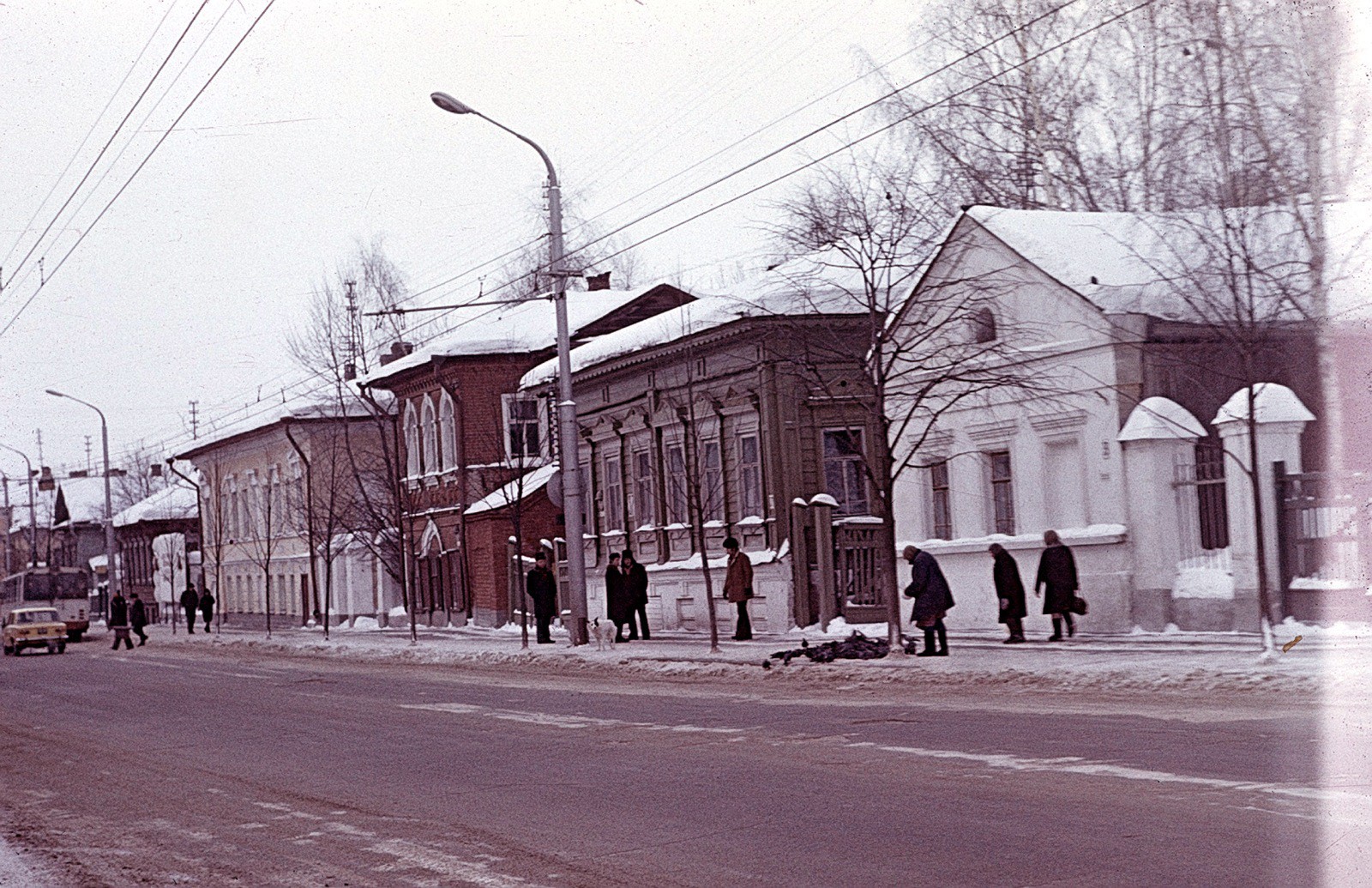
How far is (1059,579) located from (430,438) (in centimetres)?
3265

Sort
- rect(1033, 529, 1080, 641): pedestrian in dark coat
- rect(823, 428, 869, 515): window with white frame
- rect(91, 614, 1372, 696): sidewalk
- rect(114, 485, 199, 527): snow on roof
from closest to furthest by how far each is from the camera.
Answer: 1. rect(91, 614, 1372, 696): sidewalk
2. rect(1033, 529, 1080, 641): pedestrian in dark coat
3. rect(823, 428, 869, 515): window with white frame
4. rect(114, 485, 199, 527): snow on roof

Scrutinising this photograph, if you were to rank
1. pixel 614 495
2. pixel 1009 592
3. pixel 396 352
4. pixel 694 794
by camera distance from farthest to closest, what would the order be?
pixel 396 352 → pixel 614 495 → pixel 1009 592 → pixel 694 794

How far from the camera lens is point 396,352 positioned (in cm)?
6425

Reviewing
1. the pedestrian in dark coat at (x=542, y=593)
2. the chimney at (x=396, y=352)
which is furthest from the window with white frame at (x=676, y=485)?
the chimney at (x=396, y=352)

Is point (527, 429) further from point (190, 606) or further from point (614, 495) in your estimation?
point (190, 606)

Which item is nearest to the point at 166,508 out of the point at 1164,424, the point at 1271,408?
the point at 1164,424

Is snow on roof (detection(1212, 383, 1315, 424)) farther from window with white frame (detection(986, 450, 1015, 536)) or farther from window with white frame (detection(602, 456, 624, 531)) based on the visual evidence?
window with white frame (detection(602, 456, 624, 531))

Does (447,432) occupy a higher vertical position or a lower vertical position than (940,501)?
higher

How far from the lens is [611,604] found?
35000mm

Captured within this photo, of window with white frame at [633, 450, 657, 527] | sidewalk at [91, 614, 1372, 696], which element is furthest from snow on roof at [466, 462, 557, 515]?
sidewalk at [91, 614, 1372, 696]

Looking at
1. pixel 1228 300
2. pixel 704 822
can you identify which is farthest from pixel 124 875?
pixel 1228 300

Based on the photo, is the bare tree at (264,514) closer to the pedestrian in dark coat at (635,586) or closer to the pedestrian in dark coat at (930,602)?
the pedestrian in dark coat at (635,586)

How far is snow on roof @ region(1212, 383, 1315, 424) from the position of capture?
23.9 metres

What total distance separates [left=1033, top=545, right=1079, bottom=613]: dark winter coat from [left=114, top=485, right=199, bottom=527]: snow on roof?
251ft
